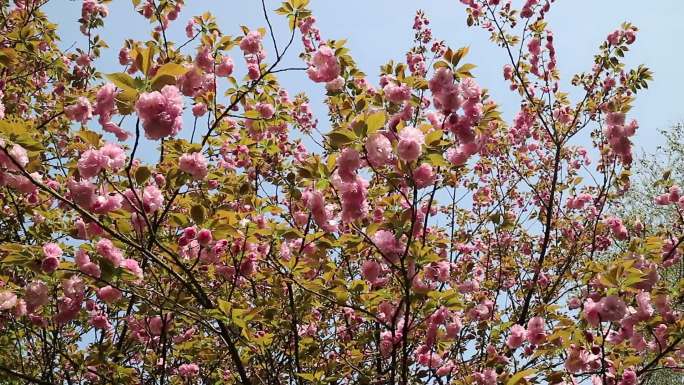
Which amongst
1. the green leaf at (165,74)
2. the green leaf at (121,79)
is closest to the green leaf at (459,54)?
the green leaf at (165,74)

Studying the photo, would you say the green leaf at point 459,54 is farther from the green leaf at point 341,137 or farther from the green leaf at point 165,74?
the green leaf at point 165,74

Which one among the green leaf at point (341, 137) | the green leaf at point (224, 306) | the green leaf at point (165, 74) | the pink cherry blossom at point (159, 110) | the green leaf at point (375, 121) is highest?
the green leaf at point (165, 74)

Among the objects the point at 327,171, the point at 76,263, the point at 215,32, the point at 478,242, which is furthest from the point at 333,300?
the point at 478,242

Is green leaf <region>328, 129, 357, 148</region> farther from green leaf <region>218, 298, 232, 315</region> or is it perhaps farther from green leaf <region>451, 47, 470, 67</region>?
green leaf <region>218, 298, 232, 315</region>

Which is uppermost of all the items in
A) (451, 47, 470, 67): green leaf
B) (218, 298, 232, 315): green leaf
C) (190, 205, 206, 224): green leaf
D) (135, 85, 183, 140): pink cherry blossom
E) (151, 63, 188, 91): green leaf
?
(451, 47, 470, 67): green leaf

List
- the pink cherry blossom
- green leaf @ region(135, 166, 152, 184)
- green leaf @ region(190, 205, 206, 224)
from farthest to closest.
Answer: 1. green leaf @ region(190, 205, 206, 224)
2. green leaf @ region(135, 166, 152, 184)
3. the pink cherry blossom

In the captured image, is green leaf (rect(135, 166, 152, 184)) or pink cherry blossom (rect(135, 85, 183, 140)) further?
green leaf (rect(135, 166, 152, 184))

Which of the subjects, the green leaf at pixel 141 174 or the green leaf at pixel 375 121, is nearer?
the green leaf at pixel 375 121

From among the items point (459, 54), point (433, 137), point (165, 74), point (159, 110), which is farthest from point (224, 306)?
point (459, 54)

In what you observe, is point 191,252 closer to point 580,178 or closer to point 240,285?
point 240,285

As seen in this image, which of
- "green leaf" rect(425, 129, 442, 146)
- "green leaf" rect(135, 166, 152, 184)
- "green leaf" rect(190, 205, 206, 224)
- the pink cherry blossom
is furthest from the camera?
"green leaf" rect(190, 205, 206, 224)

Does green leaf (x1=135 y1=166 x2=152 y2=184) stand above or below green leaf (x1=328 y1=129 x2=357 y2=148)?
above

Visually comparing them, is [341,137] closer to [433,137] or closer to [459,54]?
[433,137]

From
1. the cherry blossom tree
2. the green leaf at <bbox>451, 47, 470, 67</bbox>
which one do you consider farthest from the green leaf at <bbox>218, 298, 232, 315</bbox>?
the green leaf at <bbox>451, 47, 470, 67</bbox>
